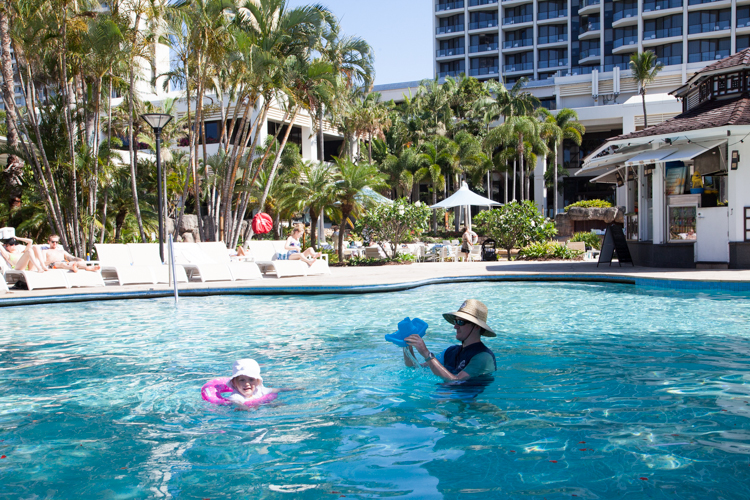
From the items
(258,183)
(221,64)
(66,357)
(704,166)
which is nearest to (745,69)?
(704,166)

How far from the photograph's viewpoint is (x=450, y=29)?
232ft

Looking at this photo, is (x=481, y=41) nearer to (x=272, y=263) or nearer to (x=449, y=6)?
(x=449, y=6)

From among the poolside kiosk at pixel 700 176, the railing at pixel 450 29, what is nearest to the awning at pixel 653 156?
the poolside kiosk at pixel 700 176

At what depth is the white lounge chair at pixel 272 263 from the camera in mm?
15016

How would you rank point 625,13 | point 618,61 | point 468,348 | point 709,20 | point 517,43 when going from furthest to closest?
point 517,43 < point 618,61 < point 625,13 < point 709,20 < point 468,348

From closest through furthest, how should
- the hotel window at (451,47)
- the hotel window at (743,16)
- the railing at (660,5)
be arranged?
the hotel window at (743,16) → the railing at (660,5) → the hotel window at (451,47)

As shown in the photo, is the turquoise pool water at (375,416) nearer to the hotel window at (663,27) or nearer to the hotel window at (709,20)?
the hotel window at (709,20)

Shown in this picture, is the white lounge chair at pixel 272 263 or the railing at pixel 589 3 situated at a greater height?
the railing at pixel 589 3

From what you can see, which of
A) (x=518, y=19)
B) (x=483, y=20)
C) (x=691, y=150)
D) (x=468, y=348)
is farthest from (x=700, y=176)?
(x=483, y=20)

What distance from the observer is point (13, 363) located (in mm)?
6652

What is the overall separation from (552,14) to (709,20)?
1540 cm

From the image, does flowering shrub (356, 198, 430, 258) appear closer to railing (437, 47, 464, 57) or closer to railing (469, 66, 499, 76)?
railing (469, 66, 499, 76)

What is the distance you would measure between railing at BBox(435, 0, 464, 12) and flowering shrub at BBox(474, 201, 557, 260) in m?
55.8

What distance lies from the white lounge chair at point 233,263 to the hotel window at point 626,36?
56.3 metres
